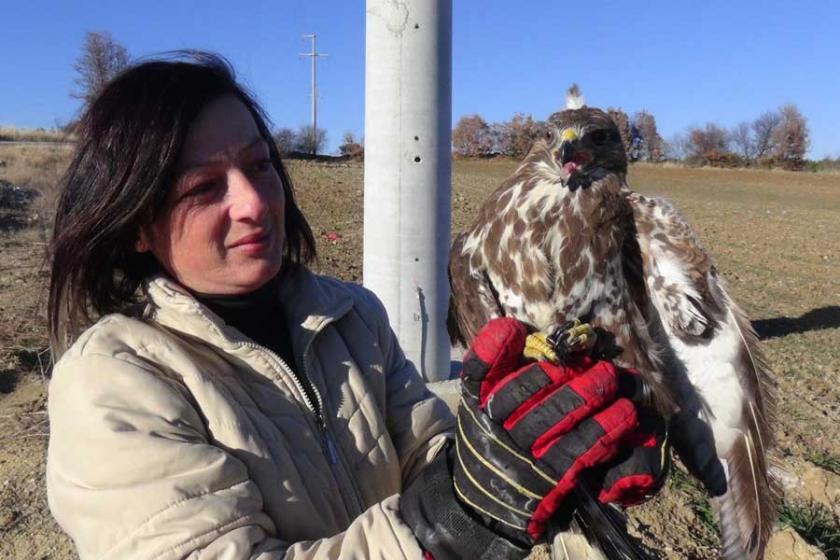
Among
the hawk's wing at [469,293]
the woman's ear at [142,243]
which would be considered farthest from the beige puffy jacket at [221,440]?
the hawk's wing at [469,293]

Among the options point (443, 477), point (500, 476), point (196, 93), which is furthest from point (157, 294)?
point (500, 476)

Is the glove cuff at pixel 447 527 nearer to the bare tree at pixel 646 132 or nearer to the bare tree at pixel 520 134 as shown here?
the bare tree at pixel 520 134

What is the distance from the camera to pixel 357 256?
9812 mm

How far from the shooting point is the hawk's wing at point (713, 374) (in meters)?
2.73

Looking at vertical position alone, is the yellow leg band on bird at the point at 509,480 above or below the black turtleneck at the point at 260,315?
below

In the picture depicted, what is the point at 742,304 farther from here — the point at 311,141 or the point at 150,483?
the point at 311,141

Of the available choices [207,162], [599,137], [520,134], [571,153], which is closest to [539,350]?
[207,162]

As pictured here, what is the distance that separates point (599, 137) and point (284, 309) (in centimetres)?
184

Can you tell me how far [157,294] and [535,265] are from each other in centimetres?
162

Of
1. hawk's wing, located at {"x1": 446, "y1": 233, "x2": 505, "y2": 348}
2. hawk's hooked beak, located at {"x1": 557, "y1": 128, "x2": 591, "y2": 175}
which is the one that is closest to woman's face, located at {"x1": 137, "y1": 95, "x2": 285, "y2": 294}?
hawk's wing, located at {"x1": 446, "y1": 233, "x2": 505, "y2": 348}

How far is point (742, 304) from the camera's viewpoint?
8883mm

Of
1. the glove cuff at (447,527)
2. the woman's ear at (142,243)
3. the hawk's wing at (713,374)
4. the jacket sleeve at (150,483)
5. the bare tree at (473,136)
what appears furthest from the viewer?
the bare tree at (473,136)

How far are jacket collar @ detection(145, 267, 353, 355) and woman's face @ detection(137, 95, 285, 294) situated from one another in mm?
79

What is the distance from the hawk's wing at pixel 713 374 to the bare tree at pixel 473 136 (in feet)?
14.9
